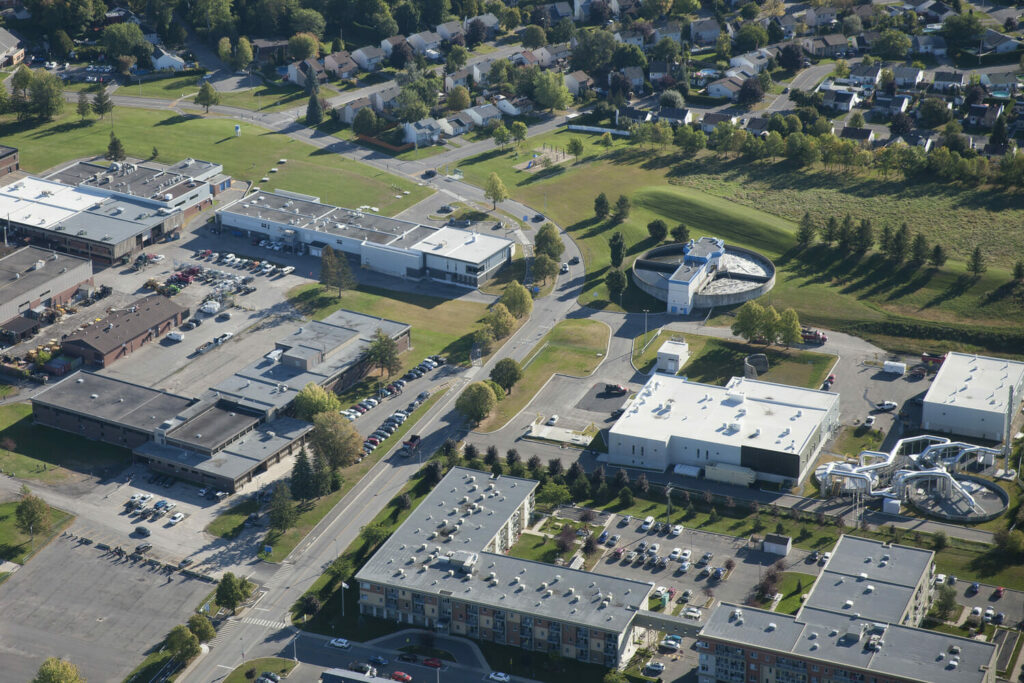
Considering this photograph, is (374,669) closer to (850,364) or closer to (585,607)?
(585,607)

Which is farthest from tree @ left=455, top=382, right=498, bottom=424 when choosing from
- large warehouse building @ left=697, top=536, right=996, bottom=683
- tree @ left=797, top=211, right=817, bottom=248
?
tree @ left=797, top=211, right=817, bottom=248

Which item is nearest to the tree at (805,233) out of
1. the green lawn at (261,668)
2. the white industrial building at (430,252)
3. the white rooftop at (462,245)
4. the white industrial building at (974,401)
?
the white industrial building at (974,401)

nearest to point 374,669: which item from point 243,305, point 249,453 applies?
point 249,453

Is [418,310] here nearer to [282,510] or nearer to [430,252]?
[430,252]

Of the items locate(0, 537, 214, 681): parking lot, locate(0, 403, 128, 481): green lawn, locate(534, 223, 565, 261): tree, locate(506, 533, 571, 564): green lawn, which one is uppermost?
locate(534, 223, 565, 261): tree

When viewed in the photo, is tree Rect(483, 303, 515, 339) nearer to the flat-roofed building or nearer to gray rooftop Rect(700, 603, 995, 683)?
the flat-roofed building

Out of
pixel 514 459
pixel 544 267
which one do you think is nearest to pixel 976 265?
pixel 544 267
